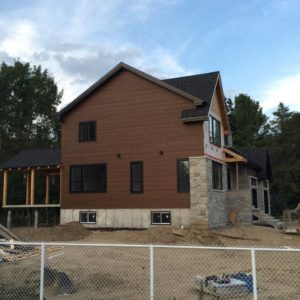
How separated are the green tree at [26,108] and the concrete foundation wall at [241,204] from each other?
31452 mm

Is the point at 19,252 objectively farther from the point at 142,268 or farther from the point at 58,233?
the point at 58,233

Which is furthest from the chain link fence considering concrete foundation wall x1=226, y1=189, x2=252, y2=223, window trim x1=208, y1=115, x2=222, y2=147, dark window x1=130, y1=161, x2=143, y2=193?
concrete foundation wall x1=226, y1=189, x2=252, y2=223

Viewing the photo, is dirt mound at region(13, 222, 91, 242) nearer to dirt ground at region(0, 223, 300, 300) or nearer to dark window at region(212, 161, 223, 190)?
dirt ground at region(0, 223, 300, 300)

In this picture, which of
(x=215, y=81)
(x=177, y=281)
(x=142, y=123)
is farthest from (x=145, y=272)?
(x=215, y=81)

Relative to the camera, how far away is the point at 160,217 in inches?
1030

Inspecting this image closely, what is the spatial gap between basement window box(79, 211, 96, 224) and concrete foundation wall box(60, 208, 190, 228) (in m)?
0.19

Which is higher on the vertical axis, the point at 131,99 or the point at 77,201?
the point at 131,99

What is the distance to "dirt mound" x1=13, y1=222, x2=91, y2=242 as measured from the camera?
24.2 m

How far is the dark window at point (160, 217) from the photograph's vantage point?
85.3ft

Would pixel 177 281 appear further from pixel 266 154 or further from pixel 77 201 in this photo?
pixel 266 154

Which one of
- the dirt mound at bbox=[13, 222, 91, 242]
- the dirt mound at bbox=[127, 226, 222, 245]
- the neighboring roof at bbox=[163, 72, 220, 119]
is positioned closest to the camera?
the dirt mound at bbox=[127, 226, 222, 245]

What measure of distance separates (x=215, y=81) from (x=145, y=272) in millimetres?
17243

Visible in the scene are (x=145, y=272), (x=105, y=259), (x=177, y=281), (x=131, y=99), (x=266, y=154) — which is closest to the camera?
(x=177, y=281)

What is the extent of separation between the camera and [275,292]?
35.4ft
